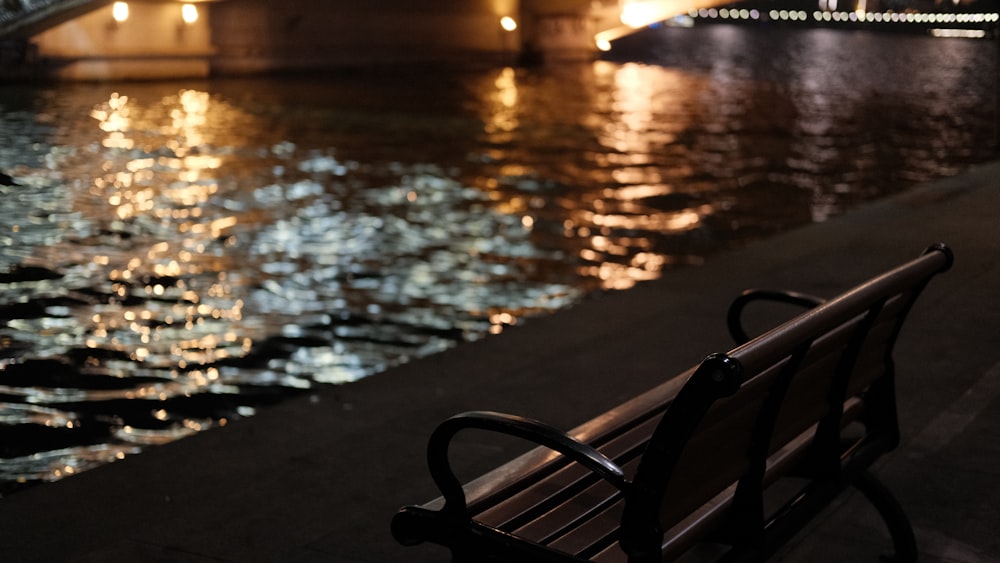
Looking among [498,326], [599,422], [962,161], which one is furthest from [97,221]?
[962,161]

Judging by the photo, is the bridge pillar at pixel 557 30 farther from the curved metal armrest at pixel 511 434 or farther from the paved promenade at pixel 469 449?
the curved metal armrest at pixel 511 434

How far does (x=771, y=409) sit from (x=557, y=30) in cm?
4458

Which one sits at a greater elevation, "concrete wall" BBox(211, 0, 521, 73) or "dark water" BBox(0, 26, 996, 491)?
"concrete wall" BBox(211, 0, 521, 73)

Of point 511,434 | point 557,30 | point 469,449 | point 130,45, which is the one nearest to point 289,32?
point 130,45

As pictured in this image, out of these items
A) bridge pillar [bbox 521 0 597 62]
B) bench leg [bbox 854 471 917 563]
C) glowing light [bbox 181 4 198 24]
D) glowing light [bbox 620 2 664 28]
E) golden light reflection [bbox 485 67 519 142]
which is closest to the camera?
bench leg [bbox 854 471 917 563]

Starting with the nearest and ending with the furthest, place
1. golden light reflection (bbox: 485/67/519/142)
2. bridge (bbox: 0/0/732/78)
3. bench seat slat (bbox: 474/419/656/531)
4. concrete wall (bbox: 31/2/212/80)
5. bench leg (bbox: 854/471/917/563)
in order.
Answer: bench seat slat (bbox: 474/419/656/531), bench leg (bbox: 854/471/917/563), golden light reflection (bbox: 485/67/519/142), bridge (bbox: 0/0/732/78), concrete wall (bbox: 31/2/212/80)

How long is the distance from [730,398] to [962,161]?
17116 millimetres

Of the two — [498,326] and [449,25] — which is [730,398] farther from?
[449,25]

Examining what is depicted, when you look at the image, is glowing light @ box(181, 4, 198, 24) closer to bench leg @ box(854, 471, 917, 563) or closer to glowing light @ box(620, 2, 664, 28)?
glowing light @ box(620, 2, 664, 28)

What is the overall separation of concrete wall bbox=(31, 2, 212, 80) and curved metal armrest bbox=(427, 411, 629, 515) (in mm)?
27929

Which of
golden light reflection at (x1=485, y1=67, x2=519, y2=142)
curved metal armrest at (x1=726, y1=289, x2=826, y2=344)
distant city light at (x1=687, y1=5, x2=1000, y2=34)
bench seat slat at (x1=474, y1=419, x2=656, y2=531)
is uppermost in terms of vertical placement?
curved metal armrest at (x1=726, y1=289, x2=826, y2=344)

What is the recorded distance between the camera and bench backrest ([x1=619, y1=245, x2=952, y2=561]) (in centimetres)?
275

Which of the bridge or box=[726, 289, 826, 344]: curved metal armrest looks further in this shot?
the bridge

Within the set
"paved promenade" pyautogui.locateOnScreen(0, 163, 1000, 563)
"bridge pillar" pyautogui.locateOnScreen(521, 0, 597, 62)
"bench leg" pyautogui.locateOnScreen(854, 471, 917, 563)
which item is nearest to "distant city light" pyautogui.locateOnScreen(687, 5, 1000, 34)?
"bridge pillar" pyautogui.locateOnScreen(521, 0, 597, 62)
